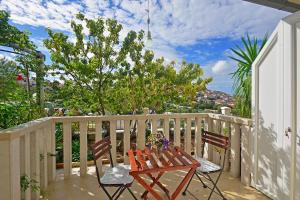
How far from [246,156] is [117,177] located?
77.1 inches

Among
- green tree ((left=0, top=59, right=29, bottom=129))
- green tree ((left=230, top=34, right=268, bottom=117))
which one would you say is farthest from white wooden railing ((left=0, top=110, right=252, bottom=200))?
green tree ((left=230, top=34, right=268, bottom=117))

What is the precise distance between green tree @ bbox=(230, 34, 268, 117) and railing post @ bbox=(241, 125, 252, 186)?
0.73 metres

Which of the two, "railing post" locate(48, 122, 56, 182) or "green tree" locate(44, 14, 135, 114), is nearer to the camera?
"railing post" locate(48, 122, 56, 182)

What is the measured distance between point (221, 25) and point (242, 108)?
3.28 meters

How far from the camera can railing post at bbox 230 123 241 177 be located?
3562 mm

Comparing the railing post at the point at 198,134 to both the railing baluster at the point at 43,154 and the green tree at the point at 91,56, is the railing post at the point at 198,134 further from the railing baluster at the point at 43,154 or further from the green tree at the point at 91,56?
the railing baluster at the point at 43,154

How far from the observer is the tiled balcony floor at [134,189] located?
9.79ft

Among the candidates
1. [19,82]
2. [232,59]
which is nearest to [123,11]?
[232,59]

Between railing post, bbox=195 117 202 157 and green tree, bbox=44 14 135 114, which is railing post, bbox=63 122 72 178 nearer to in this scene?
green tree, bbox=44 14 135 114

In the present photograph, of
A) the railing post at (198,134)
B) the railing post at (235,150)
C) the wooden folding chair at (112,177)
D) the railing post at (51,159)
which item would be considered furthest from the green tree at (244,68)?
the railing post at (51,159)

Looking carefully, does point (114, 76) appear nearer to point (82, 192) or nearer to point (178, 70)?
point (178, 70)

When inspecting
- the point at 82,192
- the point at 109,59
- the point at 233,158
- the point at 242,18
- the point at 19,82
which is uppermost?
the point at 242,18

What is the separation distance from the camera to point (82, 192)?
314 cm

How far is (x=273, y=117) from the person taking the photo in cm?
285
